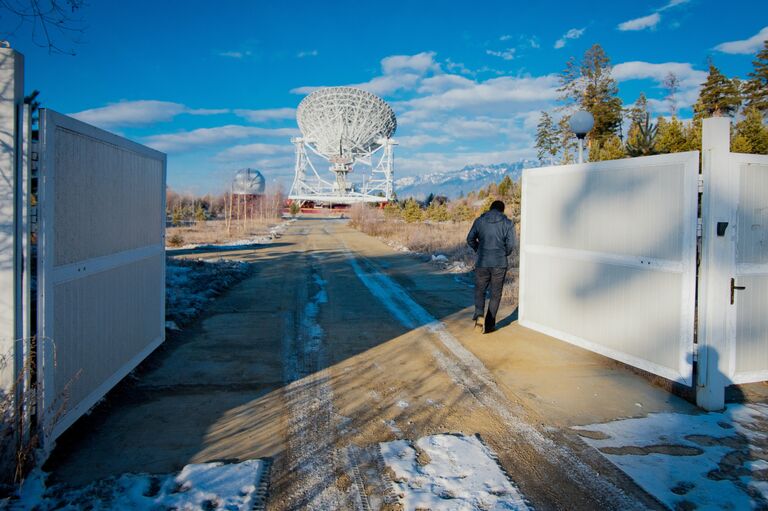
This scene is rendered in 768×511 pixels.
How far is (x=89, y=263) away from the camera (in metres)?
3.96

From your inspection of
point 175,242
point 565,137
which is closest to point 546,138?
point 565,137

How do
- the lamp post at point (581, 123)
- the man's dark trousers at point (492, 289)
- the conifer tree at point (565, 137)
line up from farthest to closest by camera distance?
the conifer tree at point (565, 137) → the lamp post at point (581, 123) → the man's dark trousers at point (492, 289)

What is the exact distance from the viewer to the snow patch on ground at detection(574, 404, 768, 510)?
3020 mm

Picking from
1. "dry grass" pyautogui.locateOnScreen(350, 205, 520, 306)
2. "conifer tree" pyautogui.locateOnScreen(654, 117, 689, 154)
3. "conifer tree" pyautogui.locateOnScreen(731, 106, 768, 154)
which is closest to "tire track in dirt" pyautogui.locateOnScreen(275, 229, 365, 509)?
"dry grass" pyautogui.locateOnScreen(350, 205, 520, 306)

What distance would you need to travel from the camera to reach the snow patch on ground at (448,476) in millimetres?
2932

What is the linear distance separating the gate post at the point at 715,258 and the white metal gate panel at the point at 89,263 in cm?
471

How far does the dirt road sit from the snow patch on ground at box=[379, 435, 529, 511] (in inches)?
3.9

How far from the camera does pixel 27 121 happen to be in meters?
3.15

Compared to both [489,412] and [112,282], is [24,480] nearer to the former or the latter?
[112,282]

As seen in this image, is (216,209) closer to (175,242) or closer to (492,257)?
(175,242)

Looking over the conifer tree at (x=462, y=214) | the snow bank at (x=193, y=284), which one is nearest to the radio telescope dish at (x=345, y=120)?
the conifer tree at (x=462, y=214)

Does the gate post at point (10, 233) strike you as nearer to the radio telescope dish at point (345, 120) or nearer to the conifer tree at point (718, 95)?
the conifer tree at point (718, 95)

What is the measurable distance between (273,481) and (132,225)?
3046 mm

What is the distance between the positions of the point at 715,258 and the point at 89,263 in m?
4.88
